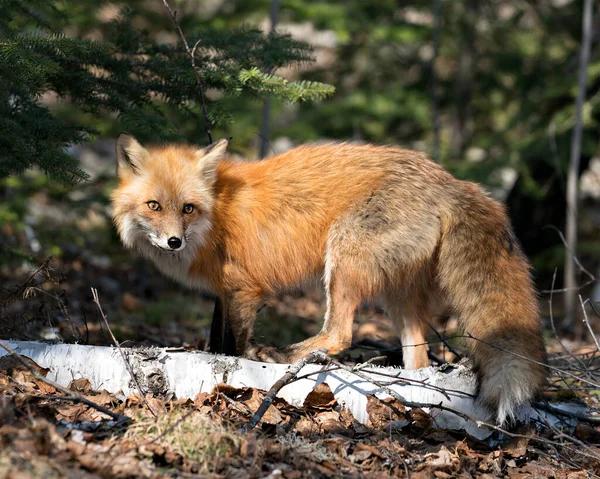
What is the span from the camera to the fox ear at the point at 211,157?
5.34 m

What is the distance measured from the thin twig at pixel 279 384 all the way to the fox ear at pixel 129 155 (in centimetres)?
222

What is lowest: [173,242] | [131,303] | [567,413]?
[131,303]

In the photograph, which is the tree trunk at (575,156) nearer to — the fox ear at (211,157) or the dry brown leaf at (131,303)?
the fox ear at (211,157)

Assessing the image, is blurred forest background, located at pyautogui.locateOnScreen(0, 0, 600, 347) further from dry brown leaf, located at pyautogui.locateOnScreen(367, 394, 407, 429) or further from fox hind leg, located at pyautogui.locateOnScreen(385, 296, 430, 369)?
dry brown leaf, located at pyautogui.locateOnScreen(367, 394, 407, 429)

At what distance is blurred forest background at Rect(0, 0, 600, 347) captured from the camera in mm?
5391

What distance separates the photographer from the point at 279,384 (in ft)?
13.8

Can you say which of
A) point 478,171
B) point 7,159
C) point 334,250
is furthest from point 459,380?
point 478,171

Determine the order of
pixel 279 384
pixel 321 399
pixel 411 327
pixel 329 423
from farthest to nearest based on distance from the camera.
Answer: pixel 411 327, pixel 321 399, pixel 329 423, pixel 279 384

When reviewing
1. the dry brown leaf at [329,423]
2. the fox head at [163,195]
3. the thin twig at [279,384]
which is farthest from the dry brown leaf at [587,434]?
the fox head at [163,195]

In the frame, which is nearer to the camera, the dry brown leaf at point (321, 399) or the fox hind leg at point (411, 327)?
the dry brown leaf at point (321, 399)

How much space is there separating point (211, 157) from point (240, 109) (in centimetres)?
657

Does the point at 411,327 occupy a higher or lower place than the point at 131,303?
higher

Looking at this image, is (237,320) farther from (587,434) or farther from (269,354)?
(587,434)

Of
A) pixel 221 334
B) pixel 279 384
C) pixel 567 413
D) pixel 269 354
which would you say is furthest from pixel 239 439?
pixel 567 413
